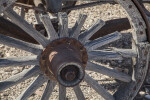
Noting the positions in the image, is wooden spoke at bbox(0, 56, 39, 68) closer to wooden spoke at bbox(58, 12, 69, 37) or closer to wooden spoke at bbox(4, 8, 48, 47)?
wooden spoke at bbox(4, 8, 48, 47)

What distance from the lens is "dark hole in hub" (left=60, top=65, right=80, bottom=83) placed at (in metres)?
2.93

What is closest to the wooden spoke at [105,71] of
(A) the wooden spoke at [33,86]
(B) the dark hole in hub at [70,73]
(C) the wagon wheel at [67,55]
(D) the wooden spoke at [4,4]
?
(C) the wagon wheel at [67,55]

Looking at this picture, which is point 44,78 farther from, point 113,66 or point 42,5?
point 113,66

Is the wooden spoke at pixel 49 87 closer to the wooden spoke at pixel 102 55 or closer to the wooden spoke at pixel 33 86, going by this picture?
the wooden spoke at pixel 33 86

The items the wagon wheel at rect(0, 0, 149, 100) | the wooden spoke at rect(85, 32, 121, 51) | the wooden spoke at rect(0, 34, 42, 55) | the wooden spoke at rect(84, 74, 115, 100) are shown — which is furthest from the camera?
the wooden spoke at rect(84, 74, 115, 100)

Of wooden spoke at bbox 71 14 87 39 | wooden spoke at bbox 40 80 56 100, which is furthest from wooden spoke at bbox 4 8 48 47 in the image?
wooden spoke at bbox 40 80 56 100

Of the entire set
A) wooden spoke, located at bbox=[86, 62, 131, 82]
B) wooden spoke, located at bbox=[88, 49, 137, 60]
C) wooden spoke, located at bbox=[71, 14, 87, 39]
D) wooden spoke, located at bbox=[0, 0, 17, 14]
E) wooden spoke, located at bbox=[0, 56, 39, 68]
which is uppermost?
wooden spoke, located at bbox=[0, 0, 17, 14]

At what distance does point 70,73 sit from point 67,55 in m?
0.16

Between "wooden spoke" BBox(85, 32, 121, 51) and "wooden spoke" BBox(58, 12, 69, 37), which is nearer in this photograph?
"wooden spoke" BBox(58, 12, 69, 37)

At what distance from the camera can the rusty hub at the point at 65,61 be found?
115 inches

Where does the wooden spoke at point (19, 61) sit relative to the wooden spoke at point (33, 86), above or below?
above

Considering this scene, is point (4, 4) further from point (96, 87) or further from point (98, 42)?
point (96, 87)

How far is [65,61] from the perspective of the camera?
2.90m

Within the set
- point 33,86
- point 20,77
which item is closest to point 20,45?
point 20,77
